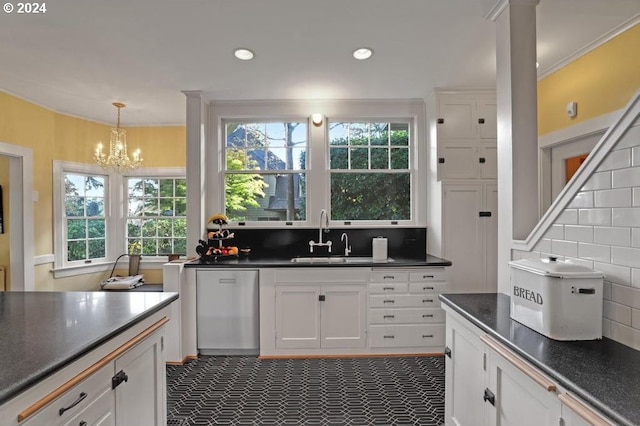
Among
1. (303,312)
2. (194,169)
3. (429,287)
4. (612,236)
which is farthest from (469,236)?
(194,169)

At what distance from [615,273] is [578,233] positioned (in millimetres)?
243

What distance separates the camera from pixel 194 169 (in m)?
3.69

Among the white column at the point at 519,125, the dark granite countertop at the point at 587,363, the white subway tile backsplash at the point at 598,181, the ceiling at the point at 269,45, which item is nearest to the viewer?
the dark granite countertop at the point at 587,363

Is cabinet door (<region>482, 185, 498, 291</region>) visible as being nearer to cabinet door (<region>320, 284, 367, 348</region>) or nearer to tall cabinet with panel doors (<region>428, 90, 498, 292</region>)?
tall cabinet with panel doors (<region>428, 90, 498, 292</region>)

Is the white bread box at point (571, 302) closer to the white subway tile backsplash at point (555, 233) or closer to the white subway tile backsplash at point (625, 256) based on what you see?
the white subway tile backsplash at point (625, 256)

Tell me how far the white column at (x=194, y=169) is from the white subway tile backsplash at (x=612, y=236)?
3312 millimetres

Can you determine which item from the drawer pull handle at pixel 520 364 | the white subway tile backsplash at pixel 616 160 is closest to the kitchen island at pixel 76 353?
the drawer pull handle at pixel 520 364

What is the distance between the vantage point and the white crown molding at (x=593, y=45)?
240cm

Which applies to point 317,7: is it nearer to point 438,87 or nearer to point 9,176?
point 438,87

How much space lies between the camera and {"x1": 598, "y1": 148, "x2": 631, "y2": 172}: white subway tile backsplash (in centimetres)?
125

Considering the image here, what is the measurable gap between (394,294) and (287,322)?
106 cm

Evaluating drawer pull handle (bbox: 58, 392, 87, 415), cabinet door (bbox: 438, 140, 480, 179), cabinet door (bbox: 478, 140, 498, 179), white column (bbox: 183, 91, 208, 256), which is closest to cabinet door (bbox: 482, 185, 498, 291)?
cabinet door (bbox: 478, 140, 498, 179)

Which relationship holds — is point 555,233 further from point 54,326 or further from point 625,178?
point 54,326

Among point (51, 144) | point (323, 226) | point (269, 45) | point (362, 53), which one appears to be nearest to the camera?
point (269, 45)
